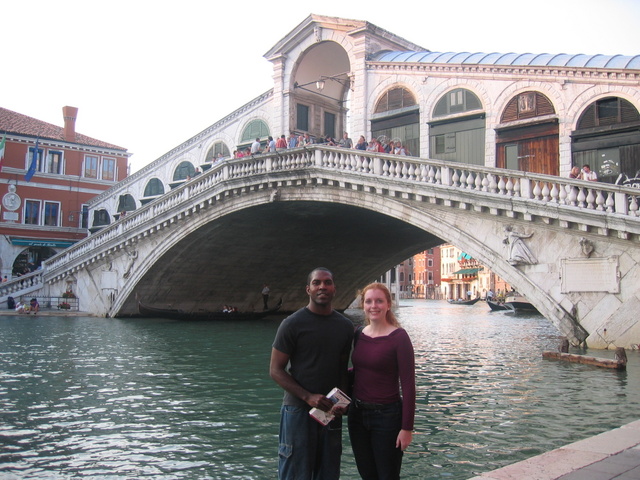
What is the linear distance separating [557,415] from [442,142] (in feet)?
39.8

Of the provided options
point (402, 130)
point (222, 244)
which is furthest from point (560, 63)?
point (222, 244)

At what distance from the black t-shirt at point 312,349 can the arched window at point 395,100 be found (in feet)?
53.1

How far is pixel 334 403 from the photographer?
11.1ft

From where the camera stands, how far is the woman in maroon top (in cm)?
346

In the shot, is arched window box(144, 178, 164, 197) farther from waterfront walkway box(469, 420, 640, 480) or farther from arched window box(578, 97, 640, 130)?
waterfront walkway box(469, 420, 640, 480)

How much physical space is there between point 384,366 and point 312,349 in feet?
1.33

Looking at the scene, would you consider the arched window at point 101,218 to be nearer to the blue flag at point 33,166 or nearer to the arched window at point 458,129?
the blue flag at point 33,166

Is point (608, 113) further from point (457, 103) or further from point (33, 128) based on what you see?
point (33, 128)

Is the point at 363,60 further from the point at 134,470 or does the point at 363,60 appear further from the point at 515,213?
the point at 134,470

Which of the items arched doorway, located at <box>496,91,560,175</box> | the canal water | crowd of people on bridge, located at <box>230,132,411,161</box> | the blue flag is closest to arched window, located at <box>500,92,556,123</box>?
arched doorway, located at <box>496,91,560,175</box>

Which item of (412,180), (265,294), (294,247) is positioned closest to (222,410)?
(412,180)

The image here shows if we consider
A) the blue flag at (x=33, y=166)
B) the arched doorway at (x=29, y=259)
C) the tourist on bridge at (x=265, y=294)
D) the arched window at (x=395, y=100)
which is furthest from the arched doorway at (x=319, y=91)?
the arched doorway at (x=29, y=259)

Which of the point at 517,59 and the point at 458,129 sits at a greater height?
the point at 517,59

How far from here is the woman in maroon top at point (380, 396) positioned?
346 cm
